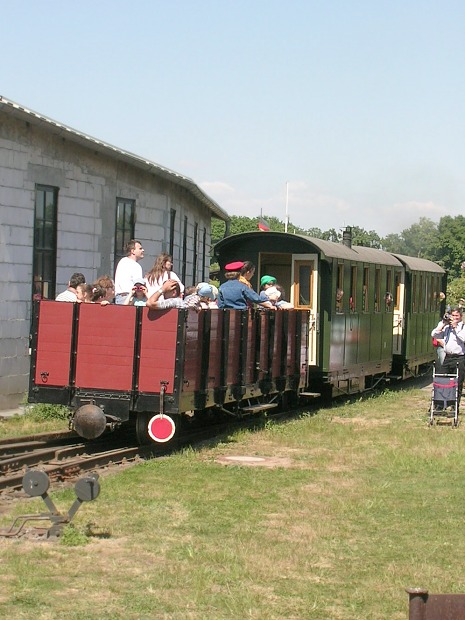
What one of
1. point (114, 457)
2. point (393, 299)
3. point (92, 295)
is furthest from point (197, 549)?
point (393, 299)

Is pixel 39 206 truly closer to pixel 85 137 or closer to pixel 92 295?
pixel 85 137

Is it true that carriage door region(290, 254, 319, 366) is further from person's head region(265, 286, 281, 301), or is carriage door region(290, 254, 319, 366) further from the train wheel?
the train wheel

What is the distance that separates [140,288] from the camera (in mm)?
12234

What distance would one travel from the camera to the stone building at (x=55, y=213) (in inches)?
655

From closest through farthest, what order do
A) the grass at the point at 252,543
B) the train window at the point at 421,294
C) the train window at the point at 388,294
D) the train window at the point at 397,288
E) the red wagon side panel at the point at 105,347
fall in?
the grass at the point at 252,543, the red wagon side panel at the point at 105,347, the train window at the point at 388,294, the train window at the point at 397,288, the train window at the point at 421,294

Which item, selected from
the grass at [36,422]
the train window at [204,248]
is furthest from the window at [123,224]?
the train window at [204,248]

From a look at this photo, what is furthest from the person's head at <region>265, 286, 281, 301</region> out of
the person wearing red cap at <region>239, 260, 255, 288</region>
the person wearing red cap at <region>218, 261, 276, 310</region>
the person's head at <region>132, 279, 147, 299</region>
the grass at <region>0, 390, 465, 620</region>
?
the grass at <region>0, 390, 465, 620</region>

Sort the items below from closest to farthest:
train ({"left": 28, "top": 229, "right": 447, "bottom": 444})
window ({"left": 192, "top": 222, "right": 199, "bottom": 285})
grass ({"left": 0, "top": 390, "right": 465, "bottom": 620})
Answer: grass ({"left": 0, "top": 390, "right": 465, "bottom": 620}) < train ({"left": 28, "top": 229, "right": 447, "bottom": 444}) < window ({"left": 192, "top": 222, "right": 199, "bottom": 285})

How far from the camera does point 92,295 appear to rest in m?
12.5

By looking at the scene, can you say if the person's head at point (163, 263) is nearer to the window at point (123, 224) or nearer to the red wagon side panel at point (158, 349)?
the red wagon side panel at point (158, 349)

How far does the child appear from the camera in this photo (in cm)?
1223

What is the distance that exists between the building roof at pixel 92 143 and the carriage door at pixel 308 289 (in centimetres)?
379

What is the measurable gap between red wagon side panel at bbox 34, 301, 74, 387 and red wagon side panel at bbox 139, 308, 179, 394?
0.92 metres

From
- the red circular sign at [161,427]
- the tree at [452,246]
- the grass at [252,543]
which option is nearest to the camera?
the grass at [252,543]
